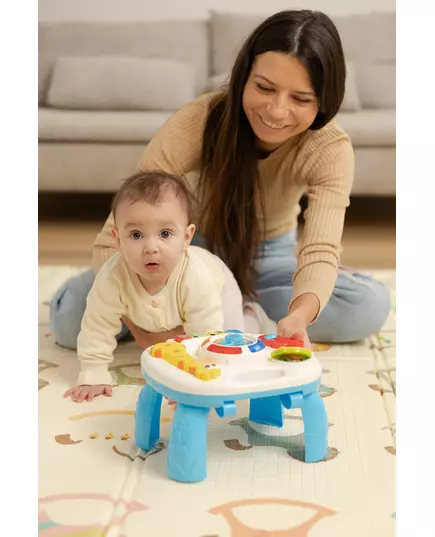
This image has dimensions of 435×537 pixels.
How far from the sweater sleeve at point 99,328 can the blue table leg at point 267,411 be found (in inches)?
10.3

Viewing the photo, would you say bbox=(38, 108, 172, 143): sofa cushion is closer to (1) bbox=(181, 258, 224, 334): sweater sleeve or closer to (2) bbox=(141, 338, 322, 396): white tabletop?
(1) bbox=(181, 258, 224, 334): sweater sleeve

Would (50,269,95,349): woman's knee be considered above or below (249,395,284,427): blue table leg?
above

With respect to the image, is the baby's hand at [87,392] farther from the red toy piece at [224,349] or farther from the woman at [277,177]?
the red toy piece at [224,349]

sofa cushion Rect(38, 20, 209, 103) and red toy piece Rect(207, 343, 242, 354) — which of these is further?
sofa cushion Rect(38, 20, 209, 103)

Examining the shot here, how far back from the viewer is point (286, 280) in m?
1.50

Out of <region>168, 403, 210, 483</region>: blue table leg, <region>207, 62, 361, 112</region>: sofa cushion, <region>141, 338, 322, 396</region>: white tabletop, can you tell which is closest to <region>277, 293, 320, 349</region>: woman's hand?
<region>141, 338, 322, 396</region>: white tabletop

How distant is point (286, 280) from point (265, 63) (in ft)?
1.55

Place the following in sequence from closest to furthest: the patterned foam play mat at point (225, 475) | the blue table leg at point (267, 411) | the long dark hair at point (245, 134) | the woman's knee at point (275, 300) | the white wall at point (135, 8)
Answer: the patterned foam play mat at point (225, 475) → the blue table leg at point (267, 411) → the long dark hair at point (245, 134) → the woman's knee at point (275, 300) → the white wall at point (135, 8)

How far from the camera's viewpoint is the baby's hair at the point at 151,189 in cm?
111

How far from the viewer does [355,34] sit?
2.93 meters

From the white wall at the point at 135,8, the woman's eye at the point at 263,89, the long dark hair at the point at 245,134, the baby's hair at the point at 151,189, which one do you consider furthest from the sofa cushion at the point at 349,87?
the baby's hair at the point at 151,189

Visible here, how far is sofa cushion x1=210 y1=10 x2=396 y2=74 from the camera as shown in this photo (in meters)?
2.93

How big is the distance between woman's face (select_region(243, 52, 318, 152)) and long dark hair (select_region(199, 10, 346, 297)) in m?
0.01
